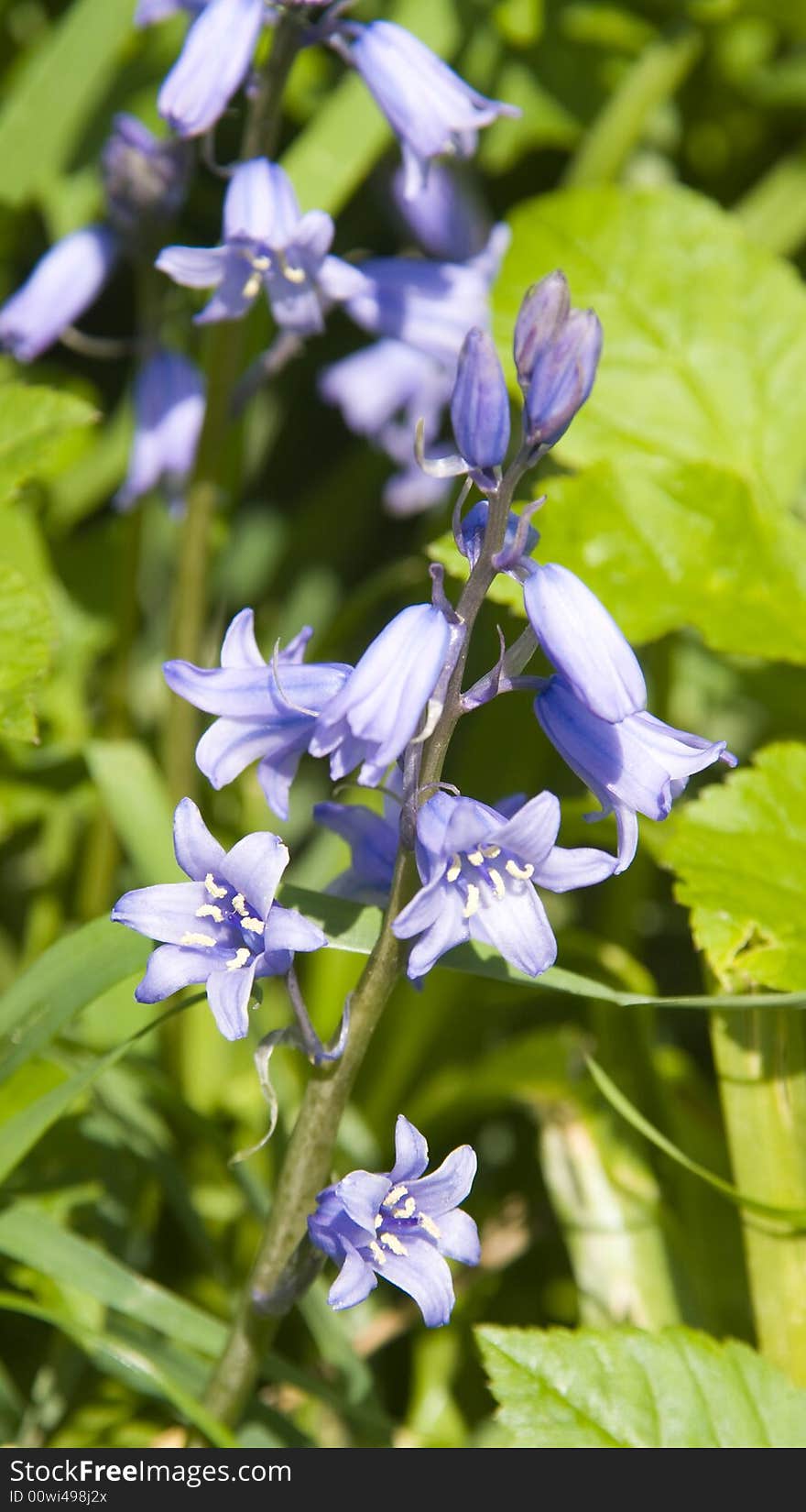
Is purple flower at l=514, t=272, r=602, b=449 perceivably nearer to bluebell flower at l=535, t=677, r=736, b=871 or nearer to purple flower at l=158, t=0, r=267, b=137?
bluebell flower at l=535, t=677, r=736, b=871

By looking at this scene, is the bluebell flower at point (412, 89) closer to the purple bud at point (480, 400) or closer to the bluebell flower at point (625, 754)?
the purple bud at point (480, 400)

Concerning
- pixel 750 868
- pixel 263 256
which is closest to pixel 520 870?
pixel 750 868

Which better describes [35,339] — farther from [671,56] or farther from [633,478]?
[671,56]

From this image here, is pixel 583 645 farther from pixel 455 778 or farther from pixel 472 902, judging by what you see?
pixel 455 778

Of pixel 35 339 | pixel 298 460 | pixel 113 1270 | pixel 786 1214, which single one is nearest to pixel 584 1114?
pixel 786 1214

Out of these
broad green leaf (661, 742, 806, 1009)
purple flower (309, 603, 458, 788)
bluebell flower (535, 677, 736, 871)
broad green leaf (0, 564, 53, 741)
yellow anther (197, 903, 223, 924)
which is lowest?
broad green leaf (661, 742, 806, 1009)

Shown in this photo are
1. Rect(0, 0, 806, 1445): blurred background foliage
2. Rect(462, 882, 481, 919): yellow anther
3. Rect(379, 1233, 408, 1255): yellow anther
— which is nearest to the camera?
Rect(462, 882, 481, 919): yellow anther

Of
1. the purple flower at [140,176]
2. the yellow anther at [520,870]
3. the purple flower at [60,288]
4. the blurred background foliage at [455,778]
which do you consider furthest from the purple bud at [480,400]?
the purple flower at [60,288]

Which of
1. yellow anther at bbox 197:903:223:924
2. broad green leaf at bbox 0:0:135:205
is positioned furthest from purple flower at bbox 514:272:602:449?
broad green leaf at bbox 0:0:135:205
